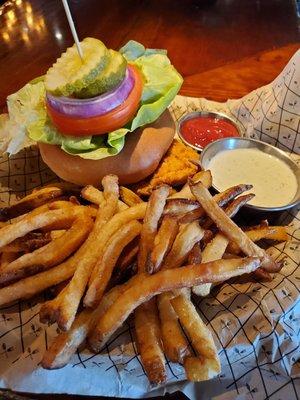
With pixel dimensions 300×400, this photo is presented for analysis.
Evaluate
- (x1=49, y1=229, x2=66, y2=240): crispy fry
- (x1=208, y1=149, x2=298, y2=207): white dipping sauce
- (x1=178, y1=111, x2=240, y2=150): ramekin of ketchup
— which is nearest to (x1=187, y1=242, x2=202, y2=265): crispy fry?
(x1=49, y1=229, x2=66, y2=240): crispy fry

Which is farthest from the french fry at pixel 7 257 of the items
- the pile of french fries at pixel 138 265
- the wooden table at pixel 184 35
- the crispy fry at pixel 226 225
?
the wooden table at pixel 184 35

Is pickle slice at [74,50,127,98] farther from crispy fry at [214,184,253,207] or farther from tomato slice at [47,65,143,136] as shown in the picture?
crispy fry at [214,184,253,207]

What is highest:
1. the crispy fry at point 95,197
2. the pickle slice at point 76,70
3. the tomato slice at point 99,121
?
the pickle slice at point 76,70

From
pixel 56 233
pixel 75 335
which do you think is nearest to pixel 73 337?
pixel 75 335

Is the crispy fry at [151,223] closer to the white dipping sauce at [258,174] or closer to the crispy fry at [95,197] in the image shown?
the crispy fry at [95,197]

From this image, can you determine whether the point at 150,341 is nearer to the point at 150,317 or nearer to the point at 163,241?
the point at 150,317
